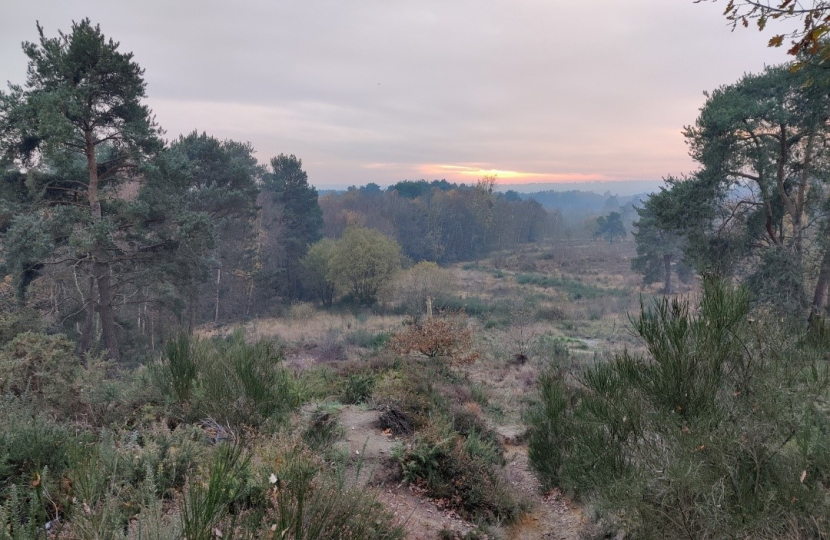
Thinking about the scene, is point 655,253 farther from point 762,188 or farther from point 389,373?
point 389,373

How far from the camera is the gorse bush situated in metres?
3.07

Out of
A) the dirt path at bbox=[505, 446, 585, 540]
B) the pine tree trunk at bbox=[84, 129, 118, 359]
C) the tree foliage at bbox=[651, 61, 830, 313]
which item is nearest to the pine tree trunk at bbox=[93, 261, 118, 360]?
the pine tree trunk at bbox=[84, 129, 118, 359]

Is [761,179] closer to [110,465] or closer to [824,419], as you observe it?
[824,419]

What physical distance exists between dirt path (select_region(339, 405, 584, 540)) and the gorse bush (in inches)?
69.6

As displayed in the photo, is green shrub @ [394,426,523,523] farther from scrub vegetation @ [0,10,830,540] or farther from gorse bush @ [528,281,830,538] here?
gorse bush @ [528,281,830,538]

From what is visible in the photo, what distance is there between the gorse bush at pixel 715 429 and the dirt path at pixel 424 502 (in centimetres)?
177

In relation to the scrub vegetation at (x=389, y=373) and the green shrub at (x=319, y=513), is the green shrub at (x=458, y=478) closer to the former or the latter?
the scrub vegetation at (x=389, y=373)

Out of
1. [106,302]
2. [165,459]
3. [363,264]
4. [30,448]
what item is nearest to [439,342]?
[165,459]

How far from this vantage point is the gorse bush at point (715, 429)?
10.1ft

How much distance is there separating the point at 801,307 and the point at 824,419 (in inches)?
→ 458

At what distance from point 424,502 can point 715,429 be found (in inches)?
134

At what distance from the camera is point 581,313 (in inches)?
1185

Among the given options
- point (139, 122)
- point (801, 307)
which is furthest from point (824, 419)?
point (139, 122)

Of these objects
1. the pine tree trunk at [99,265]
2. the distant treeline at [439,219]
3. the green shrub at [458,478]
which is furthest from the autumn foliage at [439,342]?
the distant treeline at [439,219]
